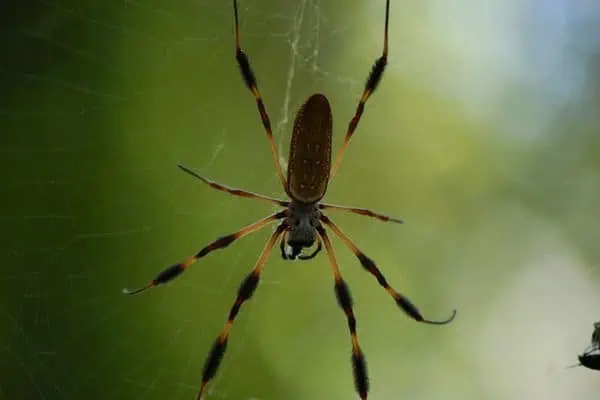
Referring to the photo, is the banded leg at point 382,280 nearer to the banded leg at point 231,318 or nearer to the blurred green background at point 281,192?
the banded leg at point 231,318

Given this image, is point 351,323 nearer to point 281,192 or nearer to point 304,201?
point 304,201

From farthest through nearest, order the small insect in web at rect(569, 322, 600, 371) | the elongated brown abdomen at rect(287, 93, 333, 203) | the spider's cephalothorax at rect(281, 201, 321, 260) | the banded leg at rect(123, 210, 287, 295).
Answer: the spider's cephalothorax at rect(281, 201, 321, 260), the banded leg at rect(123, 210, 287, 295), the small insect in web at rect(569, 322, 600, 371), the elongated brown abdomen at rect(287, 93, 333, 203)

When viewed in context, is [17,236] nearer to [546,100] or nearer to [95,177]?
[95,177]

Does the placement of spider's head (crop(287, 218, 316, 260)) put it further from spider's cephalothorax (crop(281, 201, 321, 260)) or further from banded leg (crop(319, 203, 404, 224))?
banded leg (crop(319, 203, 404, 224))

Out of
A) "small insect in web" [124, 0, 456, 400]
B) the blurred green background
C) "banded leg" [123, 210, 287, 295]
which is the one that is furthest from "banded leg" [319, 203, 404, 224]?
the blurred green background

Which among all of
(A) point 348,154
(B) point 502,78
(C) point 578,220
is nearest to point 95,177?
(A) point 348,154

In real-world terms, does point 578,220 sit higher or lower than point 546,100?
lower
